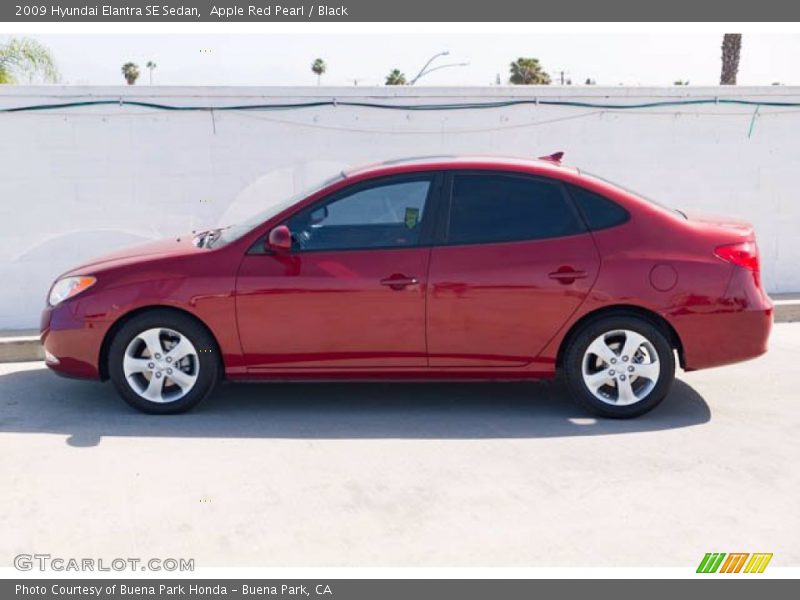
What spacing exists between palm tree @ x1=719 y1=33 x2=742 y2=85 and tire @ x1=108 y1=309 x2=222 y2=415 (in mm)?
15493

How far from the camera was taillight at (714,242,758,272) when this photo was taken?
638 centimetres

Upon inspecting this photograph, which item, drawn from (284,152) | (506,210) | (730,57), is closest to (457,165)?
(506,210)

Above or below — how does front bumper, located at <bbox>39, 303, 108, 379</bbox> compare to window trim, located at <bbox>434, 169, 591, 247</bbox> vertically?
below

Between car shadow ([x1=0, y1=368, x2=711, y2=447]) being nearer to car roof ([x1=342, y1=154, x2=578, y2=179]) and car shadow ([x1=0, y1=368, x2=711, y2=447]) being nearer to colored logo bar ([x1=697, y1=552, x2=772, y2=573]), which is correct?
car roof ([x1=342, y1=154, x2=578, y2=179])

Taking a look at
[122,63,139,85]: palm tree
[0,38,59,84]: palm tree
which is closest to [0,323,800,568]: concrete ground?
[0,38,59,84]: palm tree

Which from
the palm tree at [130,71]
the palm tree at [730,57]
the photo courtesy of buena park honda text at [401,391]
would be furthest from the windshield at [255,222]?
the palm tree at [130,71]

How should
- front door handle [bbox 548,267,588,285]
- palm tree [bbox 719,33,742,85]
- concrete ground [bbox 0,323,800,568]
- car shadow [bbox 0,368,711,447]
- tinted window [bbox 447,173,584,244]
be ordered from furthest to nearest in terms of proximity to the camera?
1. palm tree [bbox 719,33,742,85]
2. tinted window [bbox 447,173,584,244]
3. front door handle [bbox 548,267,588,285]
4. car shadow [bbox 0,368,711,447]
5. concrete ground [bbox 0,323,800,568]

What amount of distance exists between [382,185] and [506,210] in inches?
31.5

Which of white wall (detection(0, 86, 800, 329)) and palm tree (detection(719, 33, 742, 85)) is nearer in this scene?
white wall (detection(0, 86, 800, 329))

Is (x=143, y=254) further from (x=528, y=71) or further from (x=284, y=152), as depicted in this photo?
(x=528, y=71)

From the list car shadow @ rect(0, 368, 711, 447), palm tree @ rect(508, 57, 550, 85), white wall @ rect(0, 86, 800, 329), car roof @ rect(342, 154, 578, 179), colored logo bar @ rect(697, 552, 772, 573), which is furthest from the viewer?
palm tree @ rect(508, 57, 550, 85)

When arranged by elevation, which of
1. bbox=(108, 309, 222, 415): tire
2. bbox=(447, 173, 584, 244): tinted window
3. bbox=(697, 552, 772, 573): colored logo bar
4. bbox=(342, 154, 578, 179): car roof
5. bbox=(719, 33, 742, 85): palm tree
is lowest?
bbox=(697, 552, 772, 573): colored logo bar

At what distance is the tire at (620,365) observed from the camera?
6336 mm

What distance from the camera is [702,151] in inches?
401
